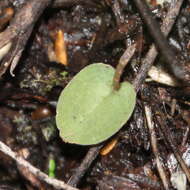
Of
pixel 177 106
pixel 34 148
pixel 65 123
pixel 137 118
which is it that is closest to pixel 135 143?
pixel 137 118

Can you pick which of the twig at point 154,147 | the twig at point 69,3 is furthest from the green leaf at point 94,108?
the twig at point 69,3

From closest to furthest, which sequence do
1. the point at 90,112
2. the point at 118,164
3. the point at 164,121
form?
the point at 90,112 → the point at 164,121 → the point at 118,164

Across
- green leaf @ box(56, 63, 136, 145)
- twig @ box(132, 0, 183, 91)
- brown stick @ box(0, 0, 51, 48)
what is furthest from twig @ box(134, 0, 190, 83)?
brown stick @ box(0, 0, 51, 48)

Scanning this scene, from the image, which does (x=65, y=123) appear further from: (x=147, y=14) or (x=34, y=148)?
(x=147, y=14)

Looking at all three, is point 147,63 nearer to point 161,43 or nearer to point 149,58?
point 149,58

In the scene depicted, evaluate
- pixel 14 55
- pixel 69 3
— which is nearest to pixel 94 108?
pixel 14 55

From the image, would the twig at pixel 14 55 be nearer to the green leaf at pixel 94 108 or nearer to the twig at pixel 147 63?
the green leaf at pixel 94 108

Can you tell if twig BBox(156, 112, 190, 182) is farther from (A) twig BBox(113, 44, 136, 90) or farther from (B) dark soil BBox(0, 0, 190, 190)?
(A) twig BBox(113, 44, 136, 90)
